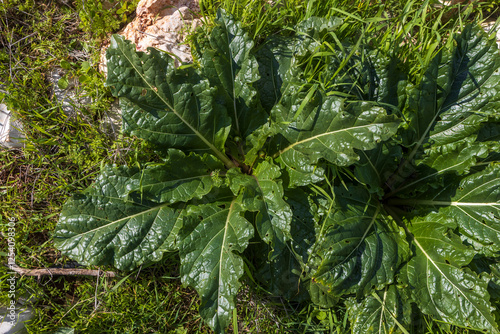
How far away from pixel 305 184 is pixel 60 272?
216 centimetres

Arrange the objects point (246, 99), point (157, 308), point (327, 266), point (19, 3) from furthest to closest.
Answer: point (19, 3) → point (157, 308) → point (246, 99) → point (327, 266)

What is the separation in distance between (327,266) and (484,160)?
4.88 ft

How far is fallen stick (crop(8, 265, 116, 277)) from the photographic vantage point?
2.85 meters

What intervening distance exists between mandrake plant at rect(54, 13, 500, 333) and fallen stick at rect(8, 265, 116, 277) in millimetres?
479

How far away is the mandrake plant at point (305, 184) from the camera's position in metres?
2.31

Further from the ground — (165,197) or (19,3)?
(19,3)

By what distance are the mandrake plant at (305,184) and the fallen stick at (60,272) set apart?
0.48 m

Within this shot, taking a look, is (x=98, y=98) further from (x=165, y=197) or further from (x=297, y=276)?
(x=297, y=276)

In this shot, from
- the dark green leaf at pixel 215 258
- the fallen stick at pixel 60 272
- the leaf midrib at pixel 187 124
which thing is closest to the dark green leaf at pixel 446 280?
the dark green leaf at pixel 215 258

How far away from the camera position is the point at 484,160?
264 cm

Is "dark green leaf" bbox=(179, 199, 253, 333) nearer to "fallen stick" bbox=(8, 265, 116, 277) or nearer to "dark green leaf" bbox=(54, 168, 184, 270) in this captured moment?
"dark green leaf" bbox=(54, 168, 184, 270)

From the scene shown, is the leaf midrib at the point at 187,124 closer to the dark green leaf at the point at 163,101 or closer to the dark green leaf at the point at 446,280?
the dark green leaf at the point at 163,101

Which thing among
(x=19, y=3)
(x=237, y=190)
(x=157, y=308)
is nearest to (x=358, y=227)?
(x=237, y=190)

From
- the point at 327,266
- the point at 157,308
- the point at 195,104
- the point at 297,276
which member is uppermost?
the point at 195,104
